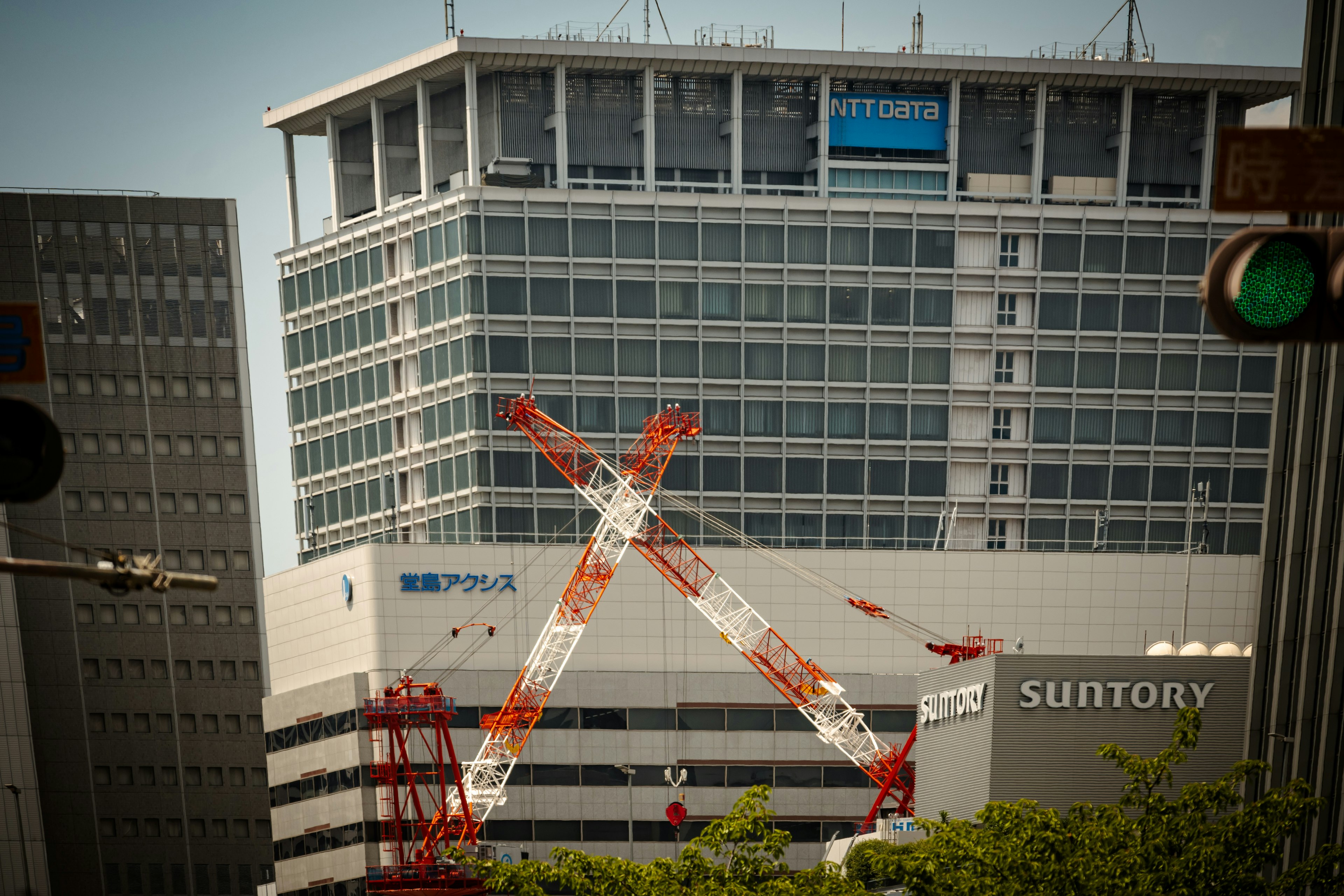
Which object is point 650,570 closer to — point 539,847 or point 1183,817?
point 539,847

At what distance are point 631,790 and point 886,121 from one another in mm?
59966

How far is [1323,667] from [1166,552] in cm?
7844

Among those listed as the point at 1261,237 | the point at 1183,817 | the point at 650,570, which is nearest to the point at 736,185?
the point at 650,570

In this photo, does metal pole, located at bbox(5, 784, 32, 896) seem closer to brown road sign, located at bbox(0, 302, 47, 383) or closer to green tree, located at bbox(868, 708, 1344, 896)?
green tree, located at bbox(868, 708, 1344, 896)

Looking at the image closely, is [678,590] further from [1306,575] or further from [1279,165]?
[1279,165]

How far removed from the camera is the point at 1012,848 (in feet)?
130

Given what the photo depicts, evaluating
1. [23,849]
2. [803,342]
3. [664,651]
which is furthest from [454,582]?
[23,849]

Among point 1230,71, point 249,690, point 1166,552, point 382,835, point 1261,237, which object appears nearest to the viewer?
point 1261,237

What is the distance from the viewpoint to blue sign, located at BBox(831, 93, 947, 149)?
136625mm

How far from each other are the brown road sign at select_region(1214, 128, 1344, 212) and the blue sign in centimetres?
12897

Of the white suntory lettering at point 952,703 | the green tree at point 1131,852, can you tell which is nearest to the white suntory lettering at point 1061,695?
the white suntory lettering at point 952,703

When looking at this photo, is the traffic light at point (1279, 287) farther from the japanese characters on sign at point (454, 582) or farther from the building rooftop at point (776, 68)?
the building rooftop at point (776, 68)

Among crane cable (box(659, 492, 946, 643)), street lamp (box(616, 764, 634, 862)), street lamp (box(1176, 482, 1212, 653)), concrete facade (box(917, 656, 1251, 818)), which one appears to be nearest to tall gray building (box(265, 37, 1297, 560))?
street lamp (box(1176, 482, 1212, 653))

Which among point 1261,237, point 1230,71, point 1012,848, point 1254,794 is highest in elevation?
point 1230,71
